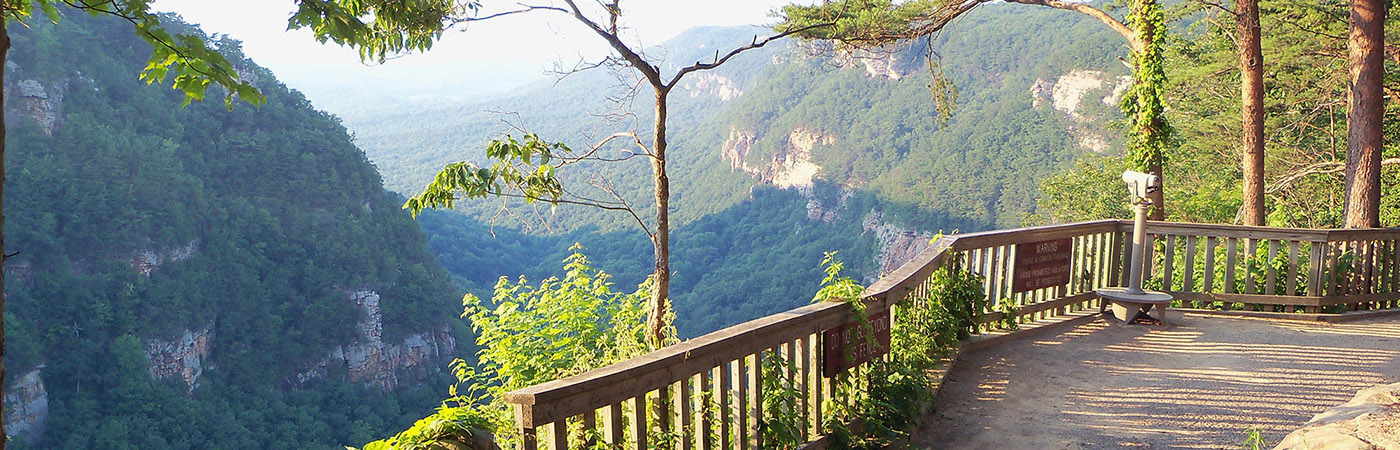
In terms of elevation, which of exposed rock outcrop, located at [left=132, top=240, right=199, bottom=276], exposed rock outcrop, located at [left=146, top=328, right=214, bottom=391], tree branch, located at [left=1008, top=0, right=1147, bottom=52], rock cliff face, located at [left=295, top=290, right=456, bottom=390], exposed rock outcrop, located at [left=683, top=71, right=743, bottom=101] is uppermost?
exposed rock outcrop, located at [left=683, top=71, right=743, bottom=101]

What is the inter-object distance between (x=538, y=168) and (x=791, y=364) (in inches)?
98.8

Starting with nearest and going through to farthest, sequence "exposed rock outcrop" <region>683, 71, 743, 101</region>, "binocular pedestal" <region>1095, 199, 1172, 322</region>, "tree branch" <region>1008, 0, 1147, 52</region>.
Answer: "binocular pedestal" <region>1095, 199, 1172, 322</region>
"tree branch" <region>1008, 0, 1147, 52</region>
"exposed rock outcrop" <region>683, 71, 743, 101</region>

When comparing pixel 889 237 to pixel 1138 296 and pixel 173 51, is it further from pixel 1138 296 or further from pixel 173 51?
pixel 173 51

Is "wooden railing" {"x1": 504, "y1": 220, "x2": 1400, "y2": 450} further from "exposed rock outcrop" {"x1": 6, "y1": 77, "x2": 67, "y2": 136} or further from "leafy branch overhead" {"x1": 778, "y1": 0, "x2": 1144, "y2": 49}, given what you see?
"exposed rock outcrop" {"x1": 6, "y1": 77, "x2": 67, "y2": 136}

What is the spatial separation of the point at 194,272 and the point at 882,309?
70264 mm

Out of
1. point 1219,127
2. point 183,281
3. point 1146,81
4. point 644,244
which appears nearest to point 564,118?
point 644,244

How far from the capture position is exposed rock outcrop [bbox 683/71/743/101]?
123312mm

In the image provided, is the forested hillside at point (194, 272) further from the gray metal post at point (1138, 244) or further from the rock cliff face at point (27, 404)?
the gray metal post at point (1138, 244)

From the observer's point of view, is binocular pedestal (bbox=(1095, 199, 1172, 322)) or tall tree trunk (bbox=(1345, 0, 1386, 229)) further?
Result: tall tree trunk (bbox=(1345, 0, 1386, 229))

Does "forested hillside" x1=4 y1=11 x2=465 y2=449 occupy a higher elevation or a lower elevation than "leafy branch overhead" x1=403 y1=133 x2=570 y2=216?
lower

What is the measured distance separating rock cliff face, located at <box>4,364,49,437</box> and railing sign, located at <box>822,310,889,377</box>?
185ft

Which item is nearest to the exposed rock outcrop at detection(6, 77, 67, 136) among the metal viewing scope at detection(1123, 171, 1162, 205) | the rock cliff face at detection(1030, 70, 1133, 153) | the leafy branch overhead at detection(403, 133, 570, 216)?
the leafy branch overhead at detection(403, 133, 570, 216)

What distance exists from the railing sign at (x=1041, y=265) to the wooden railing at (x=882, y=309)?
55 mm

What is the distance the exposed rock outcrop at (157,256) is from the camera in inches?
2379
